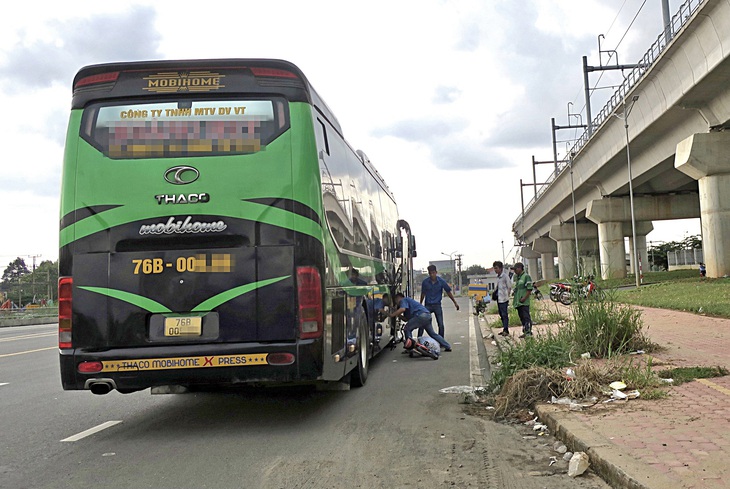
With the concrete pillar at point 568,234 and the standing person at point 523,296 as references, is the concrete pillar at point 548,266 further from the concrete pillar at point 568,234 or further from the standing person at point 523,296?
the standing person at point 523,296

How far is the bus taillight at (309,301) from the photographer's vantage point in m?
6.36

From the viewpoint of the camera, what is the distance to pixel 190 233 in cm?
634

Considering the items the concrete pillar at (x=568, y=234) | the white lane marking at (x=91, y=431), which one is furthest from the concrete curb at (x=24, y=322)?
the concrete pillar at (x=568, y=234)

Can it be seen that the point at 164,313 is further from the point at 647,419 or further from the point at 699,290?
the point at 699,290

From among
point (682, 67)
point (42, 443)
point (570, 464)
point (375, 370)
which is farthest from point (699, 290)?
point (42, 443)

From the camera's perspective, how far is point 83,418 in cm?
750

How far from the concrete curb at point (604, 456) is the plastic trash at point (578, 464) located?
6cm

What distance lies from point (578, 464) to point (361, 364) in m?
4.64

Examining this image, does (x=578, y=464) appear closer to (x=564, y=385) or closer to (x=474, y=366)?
(x=564, y=385)

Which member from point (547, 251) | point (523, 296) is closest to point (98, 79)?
point (523, 296)

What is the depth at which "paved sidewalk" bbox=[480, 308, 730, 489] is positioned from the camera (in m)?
4.26

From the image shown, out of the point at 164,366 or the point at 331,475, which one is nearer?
the point at 331,475

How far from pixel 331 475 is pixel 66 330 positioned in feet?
10.2

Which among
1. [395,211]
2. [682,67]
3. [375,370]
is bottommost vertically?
[375,370]
